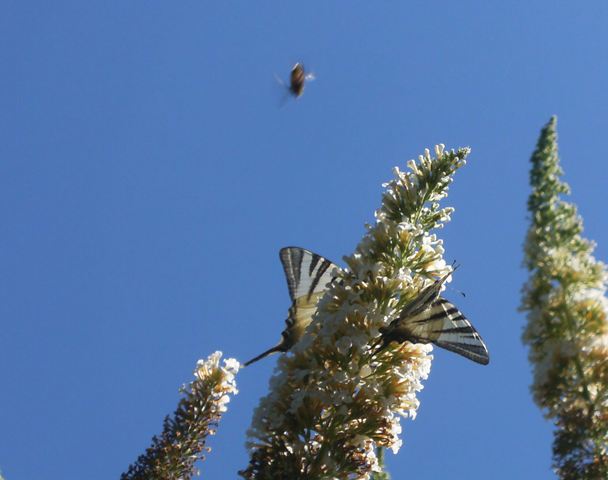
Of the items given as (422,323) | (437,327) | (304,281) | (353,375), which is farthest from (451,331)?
(304,281)

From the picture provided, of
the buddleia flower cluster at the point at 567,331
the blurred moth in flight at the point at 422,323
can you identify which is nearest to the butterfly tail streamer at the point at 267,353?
the blurred moth in flight at the point at 422,323

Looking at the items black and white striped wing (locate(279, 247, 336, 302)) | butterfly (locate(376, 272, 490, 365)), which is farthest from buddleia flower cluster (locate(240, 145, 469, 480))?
black and white striped wing (locate(279, 247, 336, 302))

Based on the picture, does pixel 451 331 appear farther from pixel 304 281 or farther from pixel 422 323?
pixel 304 281

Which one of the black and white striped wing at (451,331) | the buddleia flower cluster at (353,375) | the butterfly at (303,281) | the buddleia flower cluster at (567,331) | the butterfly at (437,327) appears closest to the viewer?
the buddleia flower cluster at (567,331)

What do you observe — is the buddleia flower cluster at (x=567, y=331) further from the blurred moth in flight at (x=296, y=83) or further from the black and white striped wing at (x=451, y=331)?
the blurred moth in flight at (x=296, y=83)

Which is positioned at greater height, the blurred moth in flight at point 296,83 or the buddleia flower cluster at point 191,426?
the blurred moth in flight at point 296,83

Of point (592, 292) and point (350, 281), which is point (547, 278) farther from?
point (350, 281)

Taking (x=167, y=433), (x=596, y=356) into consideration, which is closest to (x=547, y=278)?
(x=596, y=356)

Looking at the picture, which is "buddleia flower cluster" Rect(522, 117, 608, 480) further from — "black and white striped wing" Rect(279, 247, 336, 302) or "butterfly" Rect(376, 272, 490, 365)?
"black and white striped wing" Rect(279, 247, 336, 302)
